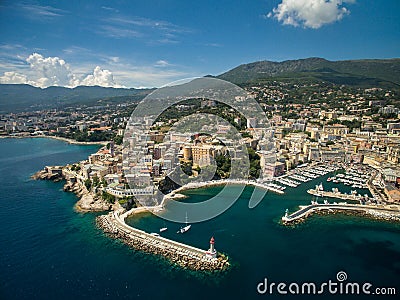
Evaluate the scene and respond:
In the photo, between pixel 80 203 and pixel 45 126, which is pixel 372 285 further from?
pixel 45 126

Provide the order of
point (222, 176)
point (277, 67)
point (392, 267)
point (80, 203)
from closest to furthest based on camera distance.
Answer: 1. point (392, 267)
2. point (80, 203)
3. point (222, 176)
4. point (277, 67)

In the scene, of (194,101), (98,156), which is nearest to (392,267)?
(98,156)

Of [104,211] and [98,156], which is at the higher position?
[98,156]

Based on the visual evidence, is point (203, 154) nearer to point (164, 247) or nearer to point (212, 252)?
point (164, 247)

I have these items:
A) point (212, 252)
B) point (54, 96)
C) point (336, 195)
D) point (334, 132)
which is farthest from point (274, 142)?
point (54, 96)

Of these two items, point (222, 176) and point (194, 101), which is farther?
point (194, 101)

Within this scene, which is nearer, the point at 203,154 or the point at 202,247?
the point at 202,247
